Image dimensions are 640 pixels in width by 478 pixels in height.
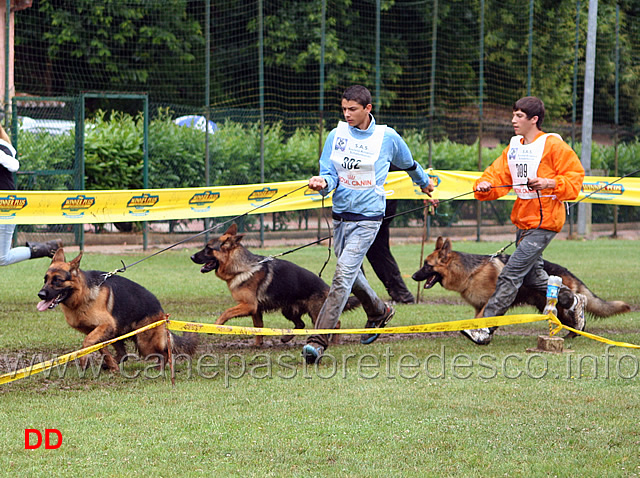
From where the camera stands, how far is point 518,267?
7387 mm

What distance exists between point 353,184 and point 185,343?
187 cm

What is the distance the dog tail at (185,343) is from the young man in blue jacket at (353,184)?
0.96m

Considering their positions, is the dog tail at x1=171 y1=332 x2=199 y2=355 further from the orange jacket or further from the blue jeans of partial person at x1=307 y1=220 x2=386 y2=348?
the orange jacket

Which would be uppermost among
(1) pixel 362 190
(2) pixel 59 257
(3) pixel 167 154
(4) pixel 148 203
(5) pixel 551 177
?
(3) pixel 167 154

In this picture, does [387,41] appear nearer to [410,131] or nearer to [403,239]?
[410,131]

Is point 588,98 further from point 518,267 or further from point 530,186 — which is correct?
point 530,186

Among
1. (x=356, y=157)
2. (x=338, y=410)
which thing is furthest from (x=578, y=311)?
(x=338, y=410)

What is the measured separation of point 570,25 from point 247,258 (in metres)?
18.8

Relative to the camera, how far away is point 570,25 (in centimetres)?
2370

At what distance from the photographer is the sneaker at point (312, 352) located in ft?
21.4

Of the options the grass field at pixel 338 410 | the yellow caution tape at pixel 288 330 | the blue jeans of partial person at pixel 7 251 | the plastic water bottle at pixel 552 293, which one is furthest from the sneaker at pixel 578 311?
the blue jeans of partial person at pixel 7 251

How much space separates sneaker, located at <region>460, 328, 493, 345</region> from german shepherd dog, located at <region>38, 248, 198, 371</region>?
2.38 meters

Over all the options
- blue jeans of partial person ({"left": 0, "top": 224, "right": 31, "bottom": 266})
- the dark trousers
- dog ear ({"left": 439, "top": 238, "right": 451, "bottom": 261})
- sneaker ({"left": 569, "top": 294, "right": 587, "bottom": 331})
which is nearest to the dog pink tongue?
blue jeans of partial person ({"left": 0, "top": 224, "right": 31, "bottom": 266})

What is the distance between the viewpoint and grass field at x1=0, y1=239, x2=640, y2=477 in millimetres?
4273
